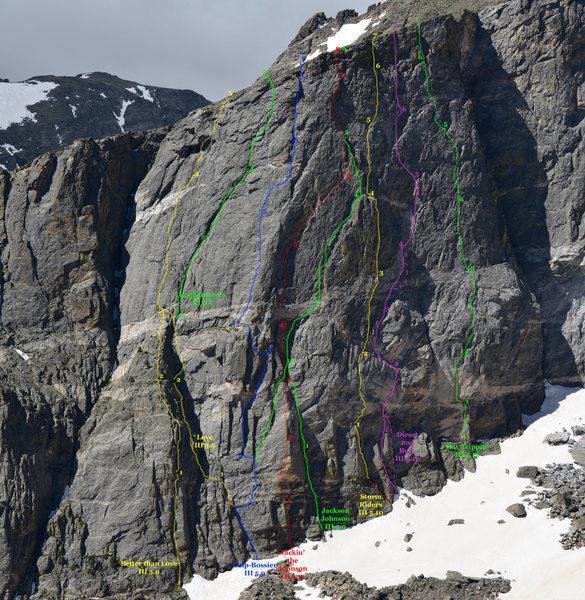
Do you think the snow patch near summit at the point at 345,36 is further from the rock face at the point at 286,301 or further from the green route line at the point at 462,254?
the green route line at the point at 462,254

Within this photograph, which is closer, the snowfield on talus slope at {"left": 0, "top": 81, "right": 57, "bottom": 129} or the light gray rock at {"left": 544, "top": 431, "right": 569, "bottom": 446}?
the light gray rock at {"left": 544, "top": 431, "right": 569, "bottom": 446}

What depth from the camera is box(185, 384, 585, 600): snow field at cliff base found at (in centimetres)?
3900

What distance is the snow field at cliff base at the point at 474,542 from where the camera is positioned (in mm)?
39000

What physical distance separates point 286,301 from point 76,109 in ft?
255

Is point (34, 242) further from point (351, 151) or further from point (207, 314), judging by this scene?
point (351, 151)

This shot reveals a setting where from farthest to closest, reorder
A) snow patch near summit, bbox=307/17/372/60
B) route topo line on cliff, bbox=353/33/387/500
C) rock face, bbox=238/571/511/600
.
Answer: snow patch near summit, bbox=307/17/372/60 < route topo line on cliff, bbox=353/33/387/500 < rock face, bbox=238/571/511/600

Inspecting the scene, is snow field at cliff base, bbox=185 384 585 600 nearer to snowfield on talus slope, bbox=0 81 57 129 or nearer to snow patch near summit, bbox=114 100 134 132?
snowfield on talus slope, bbox=0 81 57 129

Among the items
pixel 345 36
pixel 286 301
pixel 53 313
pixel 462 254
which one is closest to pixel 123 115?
pixel 345 36

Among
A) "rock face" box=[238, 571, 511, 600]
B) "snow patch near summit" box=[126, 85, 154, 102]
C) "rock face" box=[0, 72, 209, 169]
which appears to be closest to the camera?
"rock face" box=[238, 571, 511, 600]

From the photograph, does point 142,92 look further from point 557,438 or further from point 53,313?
point 557,438

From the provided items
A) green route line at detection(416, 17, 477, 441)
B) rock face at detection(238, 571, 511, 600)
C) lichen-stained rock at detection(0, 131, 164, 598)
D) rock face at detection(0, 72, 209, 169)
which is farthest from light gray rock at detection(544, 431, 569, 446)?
rock face at detection(0, 72, 209, 169)

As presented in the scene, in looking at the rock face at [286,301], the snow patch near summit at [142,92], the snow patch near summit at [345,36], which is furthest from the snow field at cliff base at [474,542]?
the snow patch near summit at [142,92]

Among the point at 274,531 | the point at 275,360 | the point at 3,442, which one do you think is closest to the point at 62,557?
the point at 3,442

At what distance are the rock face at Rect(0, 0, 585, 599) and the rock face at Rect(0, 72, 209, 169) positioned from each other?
155 ft
